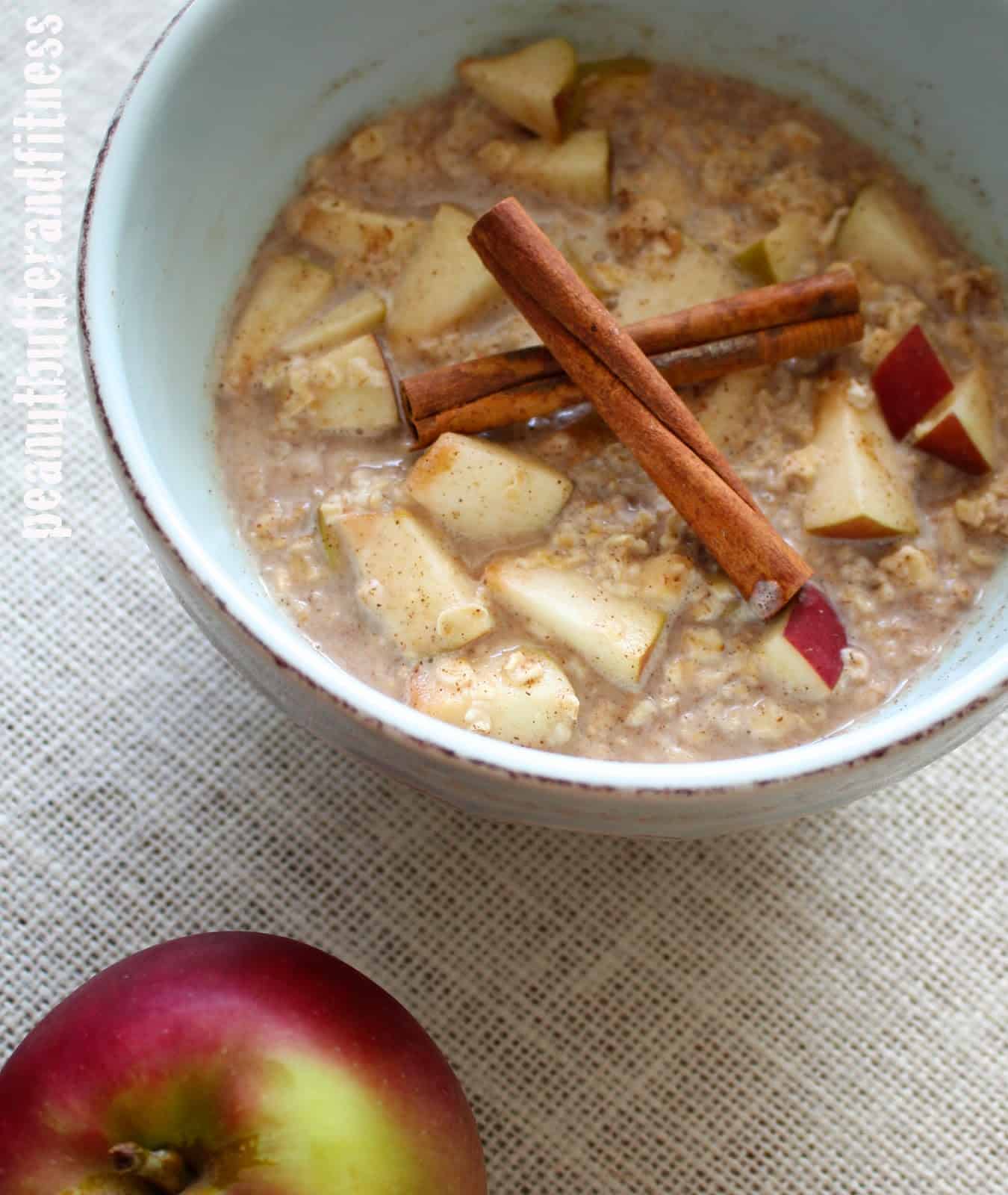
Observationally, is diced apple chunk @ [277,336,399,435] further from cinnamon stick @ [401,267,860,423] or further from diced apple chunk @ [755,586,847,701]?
diced apple chunk @ [755,586,847,701]

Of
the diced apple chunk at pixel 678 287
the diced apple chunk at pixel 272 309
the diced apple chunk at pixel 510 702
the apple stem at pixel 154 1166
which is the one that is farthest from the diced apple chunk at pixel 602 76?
the apple stem at pixel 154 1166

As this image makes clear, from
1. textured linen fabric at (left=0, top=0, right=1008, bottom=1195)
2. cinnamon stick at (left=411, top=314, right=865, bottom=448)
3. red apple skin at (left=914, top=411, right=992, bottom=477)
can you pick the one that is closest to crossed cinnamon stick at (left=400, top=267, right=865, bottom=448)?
cinnamon stick at (left=411, top=314, right=865, bottom=448)

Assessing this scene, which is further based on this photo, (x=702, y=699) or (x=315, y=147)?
(x=315, y=147)

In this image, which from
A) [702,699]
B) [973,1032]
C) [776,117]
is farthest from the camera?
[776,117]

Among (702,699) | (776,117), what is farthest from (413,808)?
(776,117)

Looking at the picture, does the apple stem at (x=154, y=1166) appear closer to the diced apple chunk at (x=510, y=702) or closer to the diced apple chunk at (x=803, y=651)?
the diced apple chunk at (x=510, y=702)

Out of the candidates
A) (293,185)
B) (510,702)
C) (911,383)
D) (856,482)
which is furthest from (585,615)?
(293,185)

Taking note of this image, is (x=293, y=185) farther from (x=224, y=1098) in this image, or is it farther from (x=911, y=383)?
(x=224, y=1098)

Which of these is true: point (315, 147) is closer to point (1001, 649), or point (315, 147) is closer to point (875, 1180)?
point (1001, 649)
